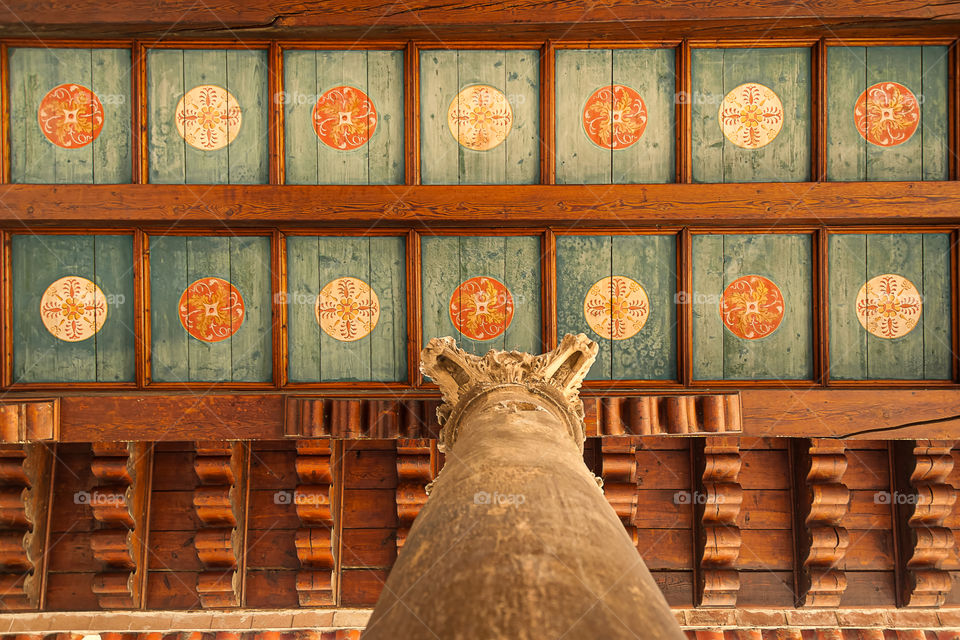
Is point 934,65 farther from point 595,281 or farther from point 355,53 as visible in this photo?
point 355,53

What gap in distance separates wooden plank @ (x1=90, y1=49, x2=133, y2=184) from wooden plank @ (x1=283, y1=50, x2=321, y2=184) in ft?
3.23

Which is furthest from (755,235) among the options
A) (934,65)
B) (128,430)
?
(128,430)

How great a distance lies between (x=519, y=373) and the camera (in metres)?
2.36

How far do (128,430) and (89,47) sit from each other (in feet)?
7.92

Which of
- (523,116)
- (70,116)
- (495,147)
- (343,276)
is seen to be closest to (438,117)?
(495,147)

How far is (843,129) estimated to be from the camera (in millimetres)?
3572

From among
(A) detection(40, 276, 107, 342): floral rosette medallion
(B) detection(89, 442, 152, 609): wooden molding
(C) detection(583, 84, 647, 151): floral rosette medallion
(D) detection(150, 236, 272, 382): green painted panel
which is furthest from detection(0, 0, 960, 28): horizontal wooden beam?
(B) detection(89, 442, 152, 609): wooden molding

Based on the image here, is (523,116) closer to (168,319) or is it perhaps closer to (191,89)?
(191,89)

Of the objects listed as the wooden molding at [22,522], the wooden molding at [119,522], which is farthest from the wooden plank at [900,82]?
the wooden molding at [22,522]

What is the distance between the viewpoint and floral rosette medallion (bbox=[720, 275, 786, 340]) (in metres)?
3.65

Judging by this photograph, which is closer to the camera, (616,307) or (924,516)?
(616,307)

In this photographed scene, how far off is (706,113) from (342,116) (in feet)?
7.64

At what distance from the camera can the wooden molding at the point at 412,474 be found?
3.79 metres

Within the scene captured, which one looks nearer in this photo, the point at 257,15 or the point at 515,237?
the point at 257,15
